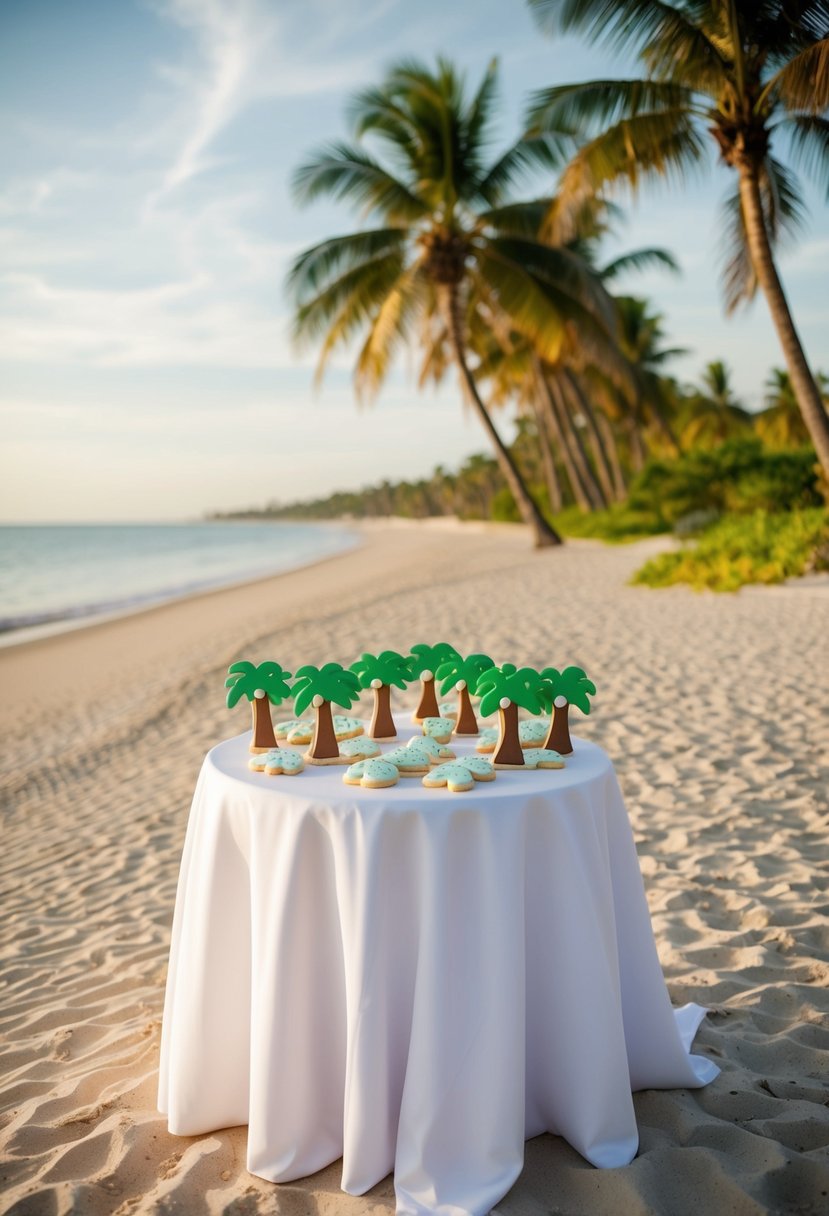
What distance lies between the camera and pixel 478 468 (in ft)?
241

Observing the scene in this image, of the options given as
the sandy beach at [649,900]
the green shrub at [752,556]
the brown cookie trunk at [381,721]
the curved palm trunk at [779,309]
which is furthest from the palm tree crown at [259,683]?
the green shrub at [752,556]

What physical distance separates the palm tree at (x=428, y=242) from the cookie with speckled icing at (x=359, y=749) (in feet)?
47.4

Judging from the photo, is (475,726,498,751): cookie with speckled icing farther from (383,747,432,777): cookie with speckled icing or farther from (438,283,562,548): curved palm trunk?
(438,283,562,548): curved palm trunk

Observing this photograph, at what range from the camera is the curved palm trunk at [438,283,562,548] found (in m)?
17.3

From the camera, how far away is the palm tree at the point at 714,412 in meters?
38.1

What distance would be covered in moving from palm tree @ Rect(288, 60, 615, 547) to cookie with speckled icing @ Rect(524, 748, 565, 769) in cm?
1448

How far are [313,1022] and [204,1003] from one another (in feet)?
1.01

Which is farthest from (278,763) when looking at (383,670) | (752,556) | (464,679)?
(752,556)

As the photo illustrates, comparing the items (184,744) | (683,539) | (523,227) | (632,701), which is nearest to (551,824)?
(632,701)

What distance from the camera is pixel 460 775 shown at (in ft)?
5.75

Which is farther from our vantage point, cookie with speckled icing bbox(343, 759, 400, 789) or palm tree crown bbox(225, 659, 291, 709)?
palm tree crown bbox(225, 659, 291, 709)

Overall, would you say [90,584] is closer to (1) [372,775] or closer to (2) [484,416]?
(2) [484,416]

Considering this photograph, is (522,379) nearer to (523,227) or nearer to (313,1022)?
(523,227)

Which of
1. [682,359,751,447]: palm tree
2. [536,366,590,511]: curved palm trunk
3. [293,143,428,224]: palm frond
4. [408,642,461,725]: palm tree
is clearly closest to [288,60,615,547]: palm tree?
[293,143,428,224]: palm frond
